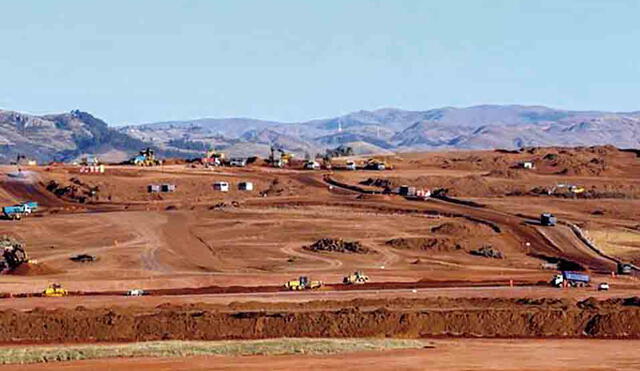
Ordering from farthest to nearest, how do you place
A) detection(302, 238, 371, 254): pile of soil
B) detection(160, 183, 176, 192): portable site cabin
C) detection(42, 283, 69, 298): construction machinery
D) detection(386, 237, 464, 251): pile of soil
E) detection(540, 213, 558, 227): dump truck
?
detection(160, 183, 176, 192): portable site cabin → detection(540, 213, 558, 227): dump truck → detection(386, 237, 464, 251): pile of soil → detection(302, 238, 371, 254): pile of soil → detection(42, 283, 69, 298): construction machinery

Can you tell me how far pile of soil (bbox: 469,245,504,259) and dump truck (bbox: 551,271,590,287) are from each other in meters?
17.3

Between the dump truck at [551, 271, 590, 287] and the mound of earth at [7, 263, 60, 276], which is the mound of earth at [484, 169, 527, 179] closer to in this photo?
the dump truck at [551, 271, 590, 287]

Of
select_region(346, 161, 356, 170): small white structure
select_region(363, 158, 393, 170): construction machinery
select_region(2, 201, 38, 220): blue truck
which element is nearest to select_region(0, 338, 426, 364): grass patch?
select_region(2, 201, 38, 220): blue truck

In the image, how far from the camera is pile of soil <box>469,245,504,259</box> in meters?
109

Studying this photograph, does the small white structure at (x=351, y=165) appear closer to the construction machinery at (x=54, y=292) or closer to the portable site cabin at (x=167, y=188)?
the portable site cabin at (x=167, y=188)

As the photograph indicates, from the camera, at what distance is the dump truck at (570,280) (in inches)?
3516

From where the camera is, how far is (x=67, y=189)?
152875 mm

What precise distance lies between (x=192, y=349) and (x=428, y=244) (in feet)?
178

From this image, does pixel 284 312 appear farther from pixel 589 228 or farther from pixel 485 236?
pixel 589 228

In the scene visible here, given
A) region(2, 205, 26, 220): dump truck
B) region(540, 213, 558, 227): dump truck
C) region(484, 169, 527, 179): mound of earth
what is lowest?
region(2, 205, 26, 220): dump truck

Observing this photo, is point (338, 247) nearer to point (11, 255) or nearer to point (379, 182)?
point (11, 255)

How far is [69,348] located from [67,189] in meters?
93.0

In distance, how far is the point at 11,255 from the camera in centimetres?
9700

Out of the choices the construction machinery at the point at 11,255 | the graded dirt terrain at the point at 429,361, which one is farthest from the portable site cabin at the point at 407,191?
the graded dirt terrain at the point at 429,361
